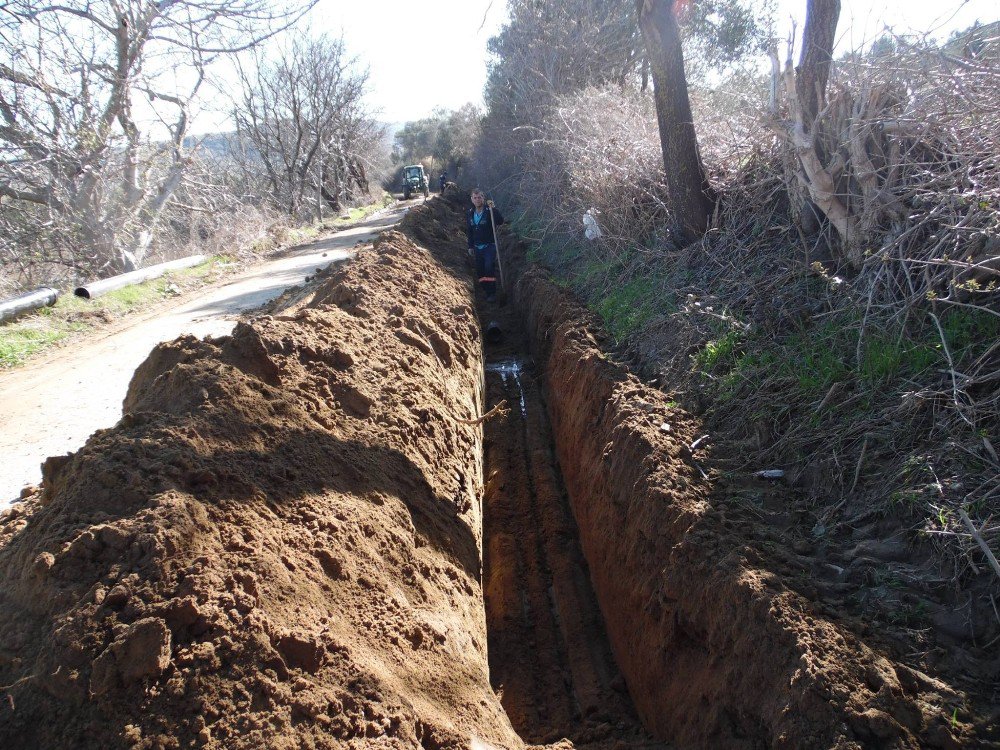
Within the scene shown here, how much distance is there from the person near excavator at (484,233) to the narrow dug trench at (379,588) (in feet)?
17.9

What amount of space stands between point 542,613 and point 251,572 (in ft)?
9.06

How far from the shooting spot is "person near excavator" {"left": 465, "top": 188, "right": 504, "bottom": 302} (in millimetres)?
11148

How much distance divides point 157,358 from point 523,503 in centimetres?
346

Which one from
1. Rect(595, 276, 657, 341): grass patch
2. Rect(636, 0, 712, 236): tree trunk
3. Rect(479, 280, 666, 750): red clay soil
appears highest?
Rect(636, 0, 712, 236): tree trunk

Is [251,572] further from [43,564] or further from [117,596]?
[43,564]

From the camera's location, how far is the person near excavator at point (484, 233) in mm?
11148

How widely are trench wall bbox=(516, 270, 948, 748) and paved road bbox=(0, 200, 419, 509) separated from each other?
4.53 m

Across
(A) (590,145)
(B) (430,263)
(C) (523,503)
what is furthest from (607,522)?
(A) (590,145)

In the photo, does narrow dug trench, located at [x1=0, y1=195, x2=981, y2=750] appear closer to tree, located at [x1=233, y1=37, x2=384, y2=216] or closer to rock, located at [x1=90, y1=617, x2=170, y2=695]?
rock, located at [x1=90, y1=617, x2=170, y2=695]

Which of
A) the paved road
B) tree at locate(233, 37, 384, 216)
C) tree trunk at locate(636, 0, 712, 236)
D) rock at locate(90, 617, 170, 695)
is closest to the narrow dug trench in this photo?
rock at locate(90, 617, 170, 695)

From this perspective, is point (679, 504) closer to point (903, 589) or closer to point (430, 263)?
point (903, 589)

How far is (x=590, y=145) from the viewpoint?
33.7ft

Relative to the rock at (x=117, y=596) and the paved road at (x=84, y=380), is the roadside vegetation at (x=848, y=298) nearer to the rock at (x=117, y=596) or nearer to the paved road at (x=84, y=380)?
the rock at (x=117, y=596)

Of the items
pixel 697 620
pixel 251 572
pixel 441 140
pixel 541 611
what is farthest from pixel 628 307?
pixel 441 140
